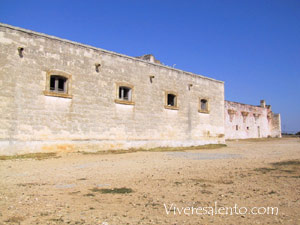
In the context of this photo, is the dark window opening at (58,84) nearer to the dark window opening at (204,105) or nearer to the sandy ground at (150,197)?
the sandy ground at (150,197)

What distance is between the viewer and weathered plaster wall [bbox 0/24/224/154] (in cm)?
1134

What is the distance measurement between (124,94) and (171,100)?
380 centimetres

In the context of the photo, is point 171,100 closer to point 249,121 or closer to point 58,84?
point 58,84

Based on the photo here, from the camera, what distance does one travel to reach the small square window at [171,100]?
17.2 metres

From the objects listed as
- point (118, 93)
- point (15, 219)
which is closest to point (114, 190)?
point (15, 219)

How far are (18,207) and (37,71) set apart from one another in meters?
8.97

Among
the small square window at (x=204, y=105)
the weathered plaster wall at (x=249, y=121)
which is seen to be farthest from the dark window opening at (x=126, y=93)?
the weathered plaster wall at (x=249, y=121)

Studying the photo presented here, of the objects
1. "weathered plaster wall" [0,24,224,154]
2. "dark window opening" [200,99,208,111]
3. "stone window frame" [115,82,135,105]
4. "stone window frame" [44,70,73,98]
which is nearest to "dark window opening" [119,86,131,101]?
"stone window frame" [115,82,135,105]

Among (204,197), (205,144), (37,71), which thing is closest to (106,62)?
(37,71)

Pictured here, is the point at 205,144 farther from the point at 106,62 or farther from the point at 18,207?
the point at 18,207

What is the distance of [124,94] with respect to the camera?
15.4 meters

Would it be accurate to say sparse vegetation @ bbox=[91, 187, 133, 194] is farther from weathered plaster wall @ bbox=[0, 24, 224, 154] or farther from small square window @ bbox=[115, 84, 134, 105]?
small square window @ bbox=[115, 84, 134, 105]

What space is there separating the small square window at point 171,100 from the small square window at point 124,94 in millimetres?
2806

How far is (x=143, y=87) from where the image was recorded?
1600cm
